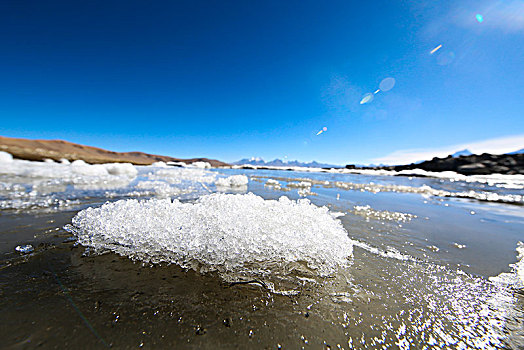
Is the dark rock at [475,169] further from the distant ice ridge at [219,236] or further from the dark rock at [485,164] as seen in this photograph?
the distant ice ridge at [219,236]

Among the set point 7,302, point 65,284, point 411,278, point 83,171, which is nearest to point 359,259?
point 411,278

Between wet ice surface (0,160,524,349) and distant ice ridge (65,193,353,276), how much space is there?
0.04ft

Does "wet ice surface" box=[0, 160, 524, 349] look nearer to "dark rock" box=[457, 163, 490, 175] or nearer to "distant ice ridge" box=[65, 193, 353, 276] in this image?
"distant ice ridge" box=[65, 193, 353, 276]

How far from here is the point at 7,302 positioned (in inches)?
43.4

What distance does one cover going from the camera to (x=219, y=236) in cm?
178

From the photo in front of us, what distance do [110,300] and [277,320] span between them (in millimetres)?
1065

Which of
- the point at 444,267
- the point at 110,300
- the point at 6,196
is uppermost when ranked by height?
the point at 6,196

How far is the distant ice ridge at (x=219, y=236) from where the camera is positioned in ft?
5.36

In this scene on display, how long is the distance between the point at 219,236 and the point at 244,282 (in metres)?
0.52

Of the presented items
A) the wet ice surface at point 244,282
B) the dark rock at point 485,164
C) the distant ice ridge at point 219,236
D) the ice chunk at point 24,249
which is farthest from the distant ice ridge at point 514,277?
the dark rock at point 485,164

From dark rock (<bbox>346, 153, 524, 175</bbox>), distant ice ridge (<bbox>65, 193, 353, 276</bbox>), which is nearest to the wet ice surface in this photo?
distant ice ridge (<bbox>65, 193, 353, 276</bbox>)

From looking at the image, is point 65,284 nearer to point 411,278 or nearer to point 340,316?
point 340,316

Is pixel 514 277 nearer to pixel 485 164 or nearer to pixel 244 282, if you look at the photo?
pixel 244 282

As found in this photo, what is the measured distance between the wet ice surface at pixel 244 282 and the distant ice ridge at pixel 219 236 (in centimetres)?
1
